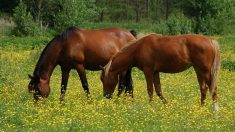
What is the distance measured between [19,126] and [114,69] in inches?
155

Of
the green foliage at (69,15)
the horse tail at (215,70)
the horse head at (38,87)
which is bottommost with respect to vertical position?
the green foliage at (69,15)

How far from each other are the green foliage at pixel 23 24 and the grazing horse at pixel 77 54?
29171mm

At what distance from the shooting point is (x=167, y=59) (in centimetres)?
1310

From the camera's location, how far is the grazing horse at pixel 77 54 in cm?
1376

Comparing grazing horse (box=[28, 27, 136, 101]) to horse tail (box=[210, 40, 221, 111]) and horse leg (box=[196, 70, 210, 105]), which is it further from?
horse tail (box=[210, 40, 221, 111])

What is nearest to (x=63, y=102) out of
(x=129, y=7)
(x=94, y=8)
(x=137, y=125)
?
(x=137, y=125)

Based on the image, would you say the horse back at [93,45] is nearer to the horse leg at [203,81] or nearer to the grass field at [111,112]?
the grass field at [111,112]

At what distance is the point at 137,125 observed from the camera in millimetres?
10188

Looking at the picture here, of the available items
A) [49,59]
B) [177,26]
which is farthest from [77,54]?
[177,26]

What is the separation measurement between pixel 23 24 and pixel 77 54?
30214 mm

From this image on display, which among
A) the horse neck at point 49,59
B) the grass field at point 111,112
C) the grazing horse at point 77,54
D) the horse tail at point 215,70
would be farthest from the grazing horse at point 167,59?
the horse neck at point 49,59

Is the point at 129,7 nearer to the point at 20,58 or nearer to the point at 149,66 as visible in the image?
the point at 20,58

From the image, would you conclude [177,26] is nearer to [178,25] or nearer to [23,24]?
[178,25]

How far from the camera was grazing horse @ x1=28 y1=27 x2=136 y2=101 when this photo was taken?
13.8 m
